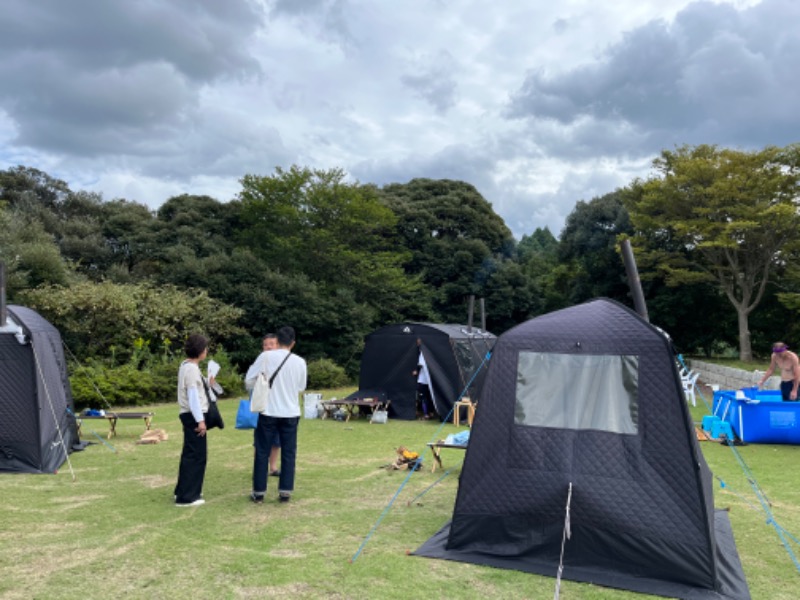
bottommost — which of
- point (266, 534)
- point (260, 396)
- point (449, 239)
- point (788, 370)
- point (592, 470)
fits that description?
point (266, 534)

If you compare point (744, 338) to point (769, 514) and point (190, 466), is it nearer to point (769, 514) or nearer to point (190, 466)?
point (769, 514)

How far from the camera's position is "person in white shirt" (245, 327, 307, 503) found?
18.9 feet

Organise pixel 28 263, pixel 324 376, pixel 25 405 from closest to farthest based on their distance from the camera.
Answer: pixel 25 405
pixel 28 263
pixel 324 376

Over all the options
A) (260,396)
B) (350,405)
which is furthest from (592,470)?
(350,405)

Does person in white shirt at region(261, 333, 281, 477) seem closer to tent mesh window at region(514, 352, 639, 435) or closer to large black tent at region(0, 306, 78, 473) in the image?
large black tent at region(0, 306, 78, 473)

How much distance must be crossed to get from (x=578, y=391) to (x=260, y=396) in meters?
2.87

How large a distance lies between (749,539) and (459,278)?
2476 cm

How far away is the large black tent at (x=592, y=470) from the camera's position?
4.04m

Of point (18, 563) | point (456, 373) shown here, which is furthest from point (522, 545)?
point (456, 373)

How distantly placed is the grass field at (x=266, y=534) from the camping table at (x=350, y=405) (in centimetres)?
344

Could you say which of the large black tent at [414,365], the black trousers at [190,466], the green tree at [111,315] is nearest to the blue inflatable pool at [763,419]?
the large black tent at [414,365]

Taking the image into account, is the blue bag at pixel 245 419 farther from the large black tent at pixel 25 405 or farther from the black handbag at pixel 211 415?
the black handbag at pixel 211 415

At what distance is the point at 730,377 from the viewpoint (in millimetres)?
15922

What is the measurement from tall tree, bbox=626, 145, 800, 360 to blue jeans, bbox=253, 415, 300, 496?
15911mm
